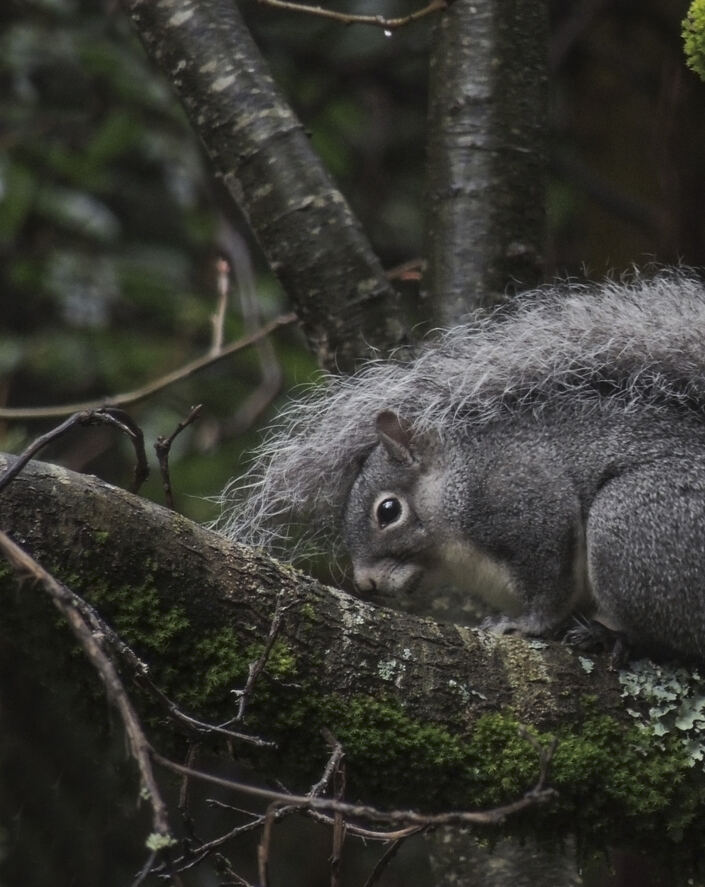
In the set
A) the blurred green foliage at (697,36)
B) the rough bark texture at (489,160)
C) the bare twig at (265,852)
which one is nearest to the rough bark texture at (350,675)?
the bare twig at (265,852)

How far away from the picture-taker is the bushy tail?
2133 millimetres

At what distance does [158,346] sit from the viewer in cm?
333

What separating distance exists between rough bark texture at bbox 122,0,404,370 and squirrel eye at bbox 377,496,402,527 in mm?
304

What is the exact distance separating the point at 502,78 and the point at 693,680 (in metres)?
1.29

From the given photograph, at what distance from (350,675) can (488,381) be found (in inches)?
29.0

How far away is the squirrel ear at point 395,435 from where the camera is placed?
7.33 ft

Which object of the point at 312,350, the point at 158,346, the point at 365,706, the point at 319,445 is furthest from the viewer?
the point at 158,346

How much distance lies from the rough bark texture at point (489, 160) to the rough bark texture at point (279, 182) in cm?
18

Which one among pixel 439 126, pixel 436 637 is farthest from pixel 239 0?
pixel 436 637

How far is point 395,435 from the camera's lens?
226cm

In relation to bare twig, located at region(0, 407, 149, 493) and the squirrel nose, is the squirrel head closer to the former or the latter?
the squirrel nose

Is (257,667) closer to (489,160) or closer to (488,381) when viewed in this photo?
(488,381)

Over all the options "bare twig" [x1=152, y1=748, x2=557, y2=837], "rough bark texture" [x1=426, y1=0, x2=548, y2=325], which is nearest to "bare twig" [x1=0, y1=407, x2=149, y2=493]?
"bare twig" [x1=152, y1=748, x2=557, y2=837]

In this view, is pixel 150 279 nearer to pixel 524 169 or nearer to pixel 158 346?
pixel 158 346
